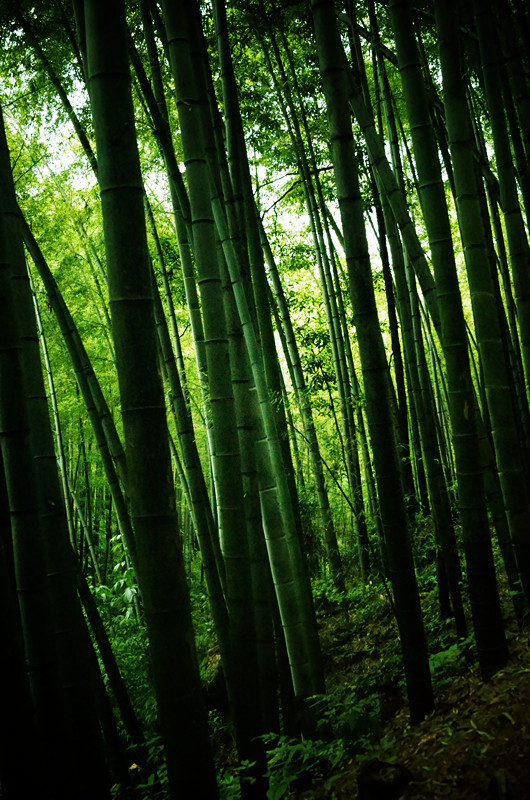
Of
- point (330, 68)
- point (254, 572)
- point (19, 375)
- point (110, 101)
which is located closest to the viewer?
point (110, 101)

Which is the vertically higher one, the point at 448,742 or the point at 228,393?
the point at 228,393

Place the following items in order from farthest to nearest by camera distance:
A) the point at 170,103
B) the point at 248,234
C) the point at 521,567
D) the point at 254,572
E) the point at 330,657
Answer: the point at 170,103 < the point at 330,657 < the point at 248,234 < the point at 521,567 < the point at 254,572

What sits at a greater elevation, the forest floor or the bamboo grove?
the bamboo grove

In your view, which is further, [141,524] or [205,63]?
[205,63]

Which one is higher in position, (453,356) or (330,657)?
(453,356)

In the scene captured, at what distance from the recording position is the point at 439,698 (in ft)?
8.42

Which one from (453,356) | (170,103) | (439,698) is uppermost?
(170,103)

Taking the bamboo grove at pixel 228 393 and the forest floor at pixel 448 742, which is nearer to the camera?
the bamboo grove at pixel 228 393

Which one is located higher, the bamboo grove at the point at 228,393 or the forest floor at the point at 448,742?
the bamboo grove at the point at 228,393

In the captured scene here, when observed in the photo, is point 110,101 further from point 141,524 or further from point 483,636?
point 483,636

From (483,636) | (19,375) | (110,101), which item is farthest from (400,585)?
(110,101)

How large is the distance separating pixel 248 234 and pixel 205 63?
1.06m

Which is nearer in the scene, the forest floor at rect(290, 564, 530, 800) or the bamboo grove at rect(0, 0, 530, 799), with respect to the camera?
the bamboo grove at rect(0, 0, 530, 799)

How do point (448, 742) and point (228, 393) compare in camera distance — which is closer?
point (448, 742)
